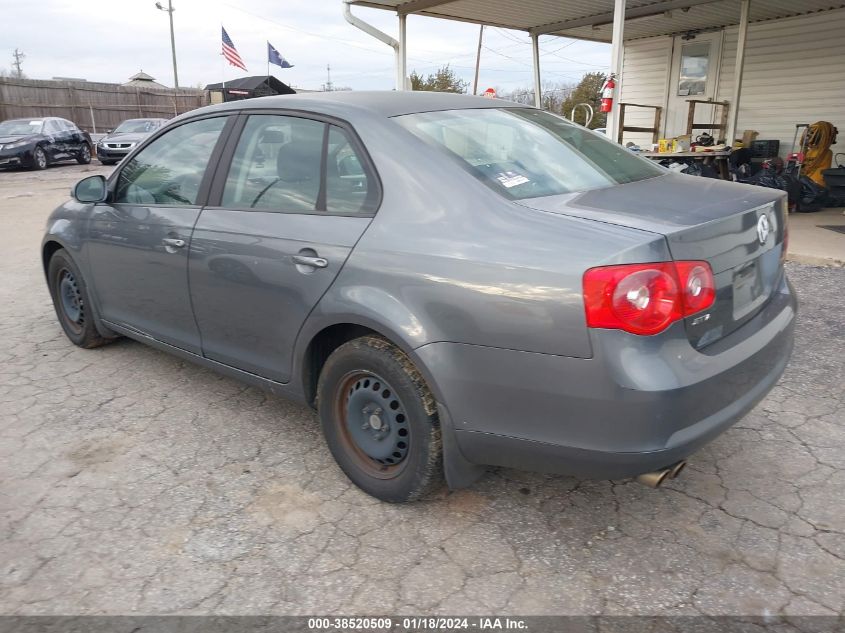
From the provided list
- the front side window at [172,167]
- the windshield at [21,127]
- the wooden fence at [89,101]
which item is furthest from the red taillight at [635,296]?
the wooden fence at [89,101]

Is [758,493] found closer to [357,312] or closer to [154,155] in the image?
[357,312]

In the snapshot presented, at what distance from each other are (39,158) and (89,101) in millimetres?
10497

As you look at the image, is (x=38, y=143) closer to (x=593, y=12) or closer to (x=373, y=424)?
(x=593, y=12)

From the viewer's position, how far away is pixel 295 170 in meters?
2.91

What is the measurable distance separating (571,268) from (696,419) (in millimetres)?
632

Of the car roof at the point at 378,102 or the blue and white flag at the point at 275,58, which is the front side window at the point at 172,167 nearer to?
the car roof at the point at 378,102

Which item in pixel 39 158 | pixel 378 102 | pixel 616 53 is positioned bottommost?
pixel 39 158

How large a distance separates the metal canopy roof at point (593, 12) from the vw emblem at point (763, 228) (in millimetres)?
8089

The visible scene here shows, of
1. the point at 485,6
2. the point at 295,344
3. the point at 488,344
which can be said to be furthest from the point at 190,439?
the point at 485,6

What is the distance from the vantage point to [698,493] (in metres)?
2.73

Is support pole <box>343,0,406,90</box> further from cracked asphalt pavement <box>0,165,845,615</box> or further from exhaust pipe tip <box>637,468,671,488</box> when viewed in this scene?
exhaust pipe tip <box>637,468,671,488</box>

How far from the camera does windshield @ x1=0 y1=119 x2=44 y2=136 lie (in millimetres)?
18984

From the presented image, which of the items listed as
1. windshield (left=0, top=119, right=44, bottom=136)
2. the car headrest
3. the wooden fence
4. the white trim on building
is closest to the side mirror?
the car headrest

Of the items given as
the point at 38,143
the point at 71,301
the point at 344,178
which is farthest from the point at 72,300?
the point at 38,143
